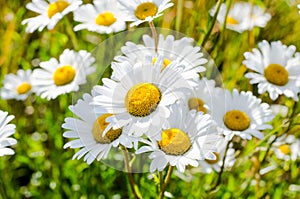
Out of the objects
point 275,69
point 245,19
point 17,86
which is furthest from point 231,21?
point 17,86

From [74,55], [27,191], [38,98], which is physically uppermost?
[74,55]

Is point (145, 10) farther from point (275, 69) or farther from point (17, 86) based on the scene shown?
point (17, 86)

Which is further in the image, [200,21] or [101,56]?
[200,21]

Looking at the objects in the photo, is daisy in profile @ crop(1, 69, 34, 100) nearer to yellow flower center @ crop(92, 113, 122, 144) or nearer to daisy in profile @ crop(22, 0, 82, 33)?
daisy in profile @ crop(22, 0, 82, 33)

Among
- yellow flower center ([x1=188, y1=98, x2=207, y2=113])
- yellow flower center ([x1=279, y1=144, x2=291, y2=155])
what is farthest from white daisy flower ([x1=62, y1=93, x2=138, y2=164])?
yellow flower center ([x1=279, y1=144, x2=291, y2=155])

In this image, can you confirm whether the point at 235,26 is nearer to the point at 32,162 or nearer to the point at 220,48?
the point at 220,48

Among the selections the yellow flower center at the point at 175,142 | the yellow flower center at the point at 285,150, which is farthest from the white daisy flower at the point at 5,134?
the yellow flower center at the point at 285,150

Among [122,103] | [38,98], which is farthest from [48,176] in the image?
[122,103]
